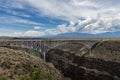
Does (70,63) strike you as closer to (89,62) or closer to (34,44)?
(89,62)

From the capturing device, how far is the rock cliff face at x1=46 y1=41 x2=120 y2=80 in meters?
86.2

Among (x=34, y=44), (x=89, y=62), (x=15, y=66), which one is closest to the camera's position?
(x=15, y=66)

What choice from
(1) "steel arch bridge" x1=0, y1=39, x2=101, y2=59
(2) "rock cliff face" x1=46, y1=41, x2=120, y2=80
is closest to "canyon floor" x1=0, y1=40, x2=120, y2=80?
(2) "rock cliff face" x1=46, y1=41, x2=120, y2=80

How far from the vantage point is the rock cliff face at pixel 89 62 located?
8625cm

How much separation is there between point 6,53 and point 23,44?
7.53 m

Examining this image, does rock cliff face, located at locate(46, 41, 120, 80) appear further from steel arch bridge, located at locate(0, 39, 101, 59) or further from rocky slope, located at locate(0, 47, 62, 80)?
rocky slope, located at locate(0, 47, 62, 80)

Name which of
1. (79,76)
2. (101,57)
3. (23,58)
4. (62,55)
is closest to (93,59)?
(101,57)

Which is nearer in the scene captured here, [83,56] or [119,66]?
[119,66]

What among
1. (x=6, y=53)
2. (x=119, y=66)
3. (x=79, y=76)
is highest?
(x=6, y=53)

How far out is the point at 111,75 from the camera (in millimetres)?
82625

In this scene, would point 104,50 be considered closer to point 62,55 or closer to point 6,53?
point 62,55

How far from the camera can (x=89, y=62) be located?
9875cm

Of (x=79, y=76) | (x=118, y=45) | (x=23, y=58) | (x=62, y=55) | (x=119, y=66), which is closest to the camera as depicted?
(x=23, y=58)

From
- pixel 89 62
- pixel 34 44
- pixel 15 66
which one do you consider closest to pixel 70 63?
pixel 89 62
